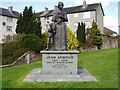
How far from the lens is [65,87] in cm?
491

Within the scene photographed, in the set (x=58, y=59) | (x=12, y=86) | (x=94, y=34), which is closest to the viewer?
(x=12, y=86)

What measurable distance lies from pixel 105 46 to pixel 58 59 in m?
27.6

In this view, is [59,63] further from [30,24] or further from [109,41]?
[109,41]

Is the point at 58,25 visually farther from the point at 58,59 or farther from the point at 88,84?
the point at 88,84

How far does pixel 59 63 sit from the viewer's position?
21.1 feet

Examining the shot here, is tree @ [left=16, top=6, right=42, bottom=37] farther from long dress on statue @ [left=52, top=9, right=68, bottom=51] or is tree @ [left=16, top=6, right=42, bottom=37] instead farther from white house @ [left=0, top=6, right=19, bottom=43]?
white house @ [left=0, top=6, right=19, bottom=43]

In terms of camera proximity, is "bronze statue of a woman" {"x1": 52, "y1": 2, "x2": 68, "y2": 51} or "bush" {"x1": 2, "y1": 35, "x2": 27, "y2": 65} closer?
"bronze statue of a woman" {"x1": 52, "y1": 2, "x2": 68, "y2": 51}

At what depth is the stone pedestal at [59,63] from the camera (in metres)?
6.39

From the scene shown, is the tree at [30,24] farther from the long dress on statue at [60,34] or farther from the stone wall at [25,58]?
the long dress on statue at [60,34]

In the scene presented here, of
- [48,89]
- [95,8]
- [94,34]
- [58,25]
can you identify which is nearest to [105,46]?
[94,34]

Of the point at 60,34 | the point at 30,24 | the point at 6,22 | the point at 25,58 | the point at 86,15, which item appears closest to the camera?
the point at 60,34

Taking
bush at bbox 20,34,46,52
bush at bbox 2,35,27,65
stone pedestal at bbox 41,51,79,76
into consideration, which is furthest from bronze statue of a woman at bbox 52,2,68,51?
bush at bbox 2,35,27,65

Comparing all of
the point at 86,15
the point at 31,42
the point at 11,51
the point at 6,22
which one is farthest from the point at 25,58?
the point at 6,22

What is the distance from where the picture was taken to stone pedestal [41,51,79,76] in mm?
6387
